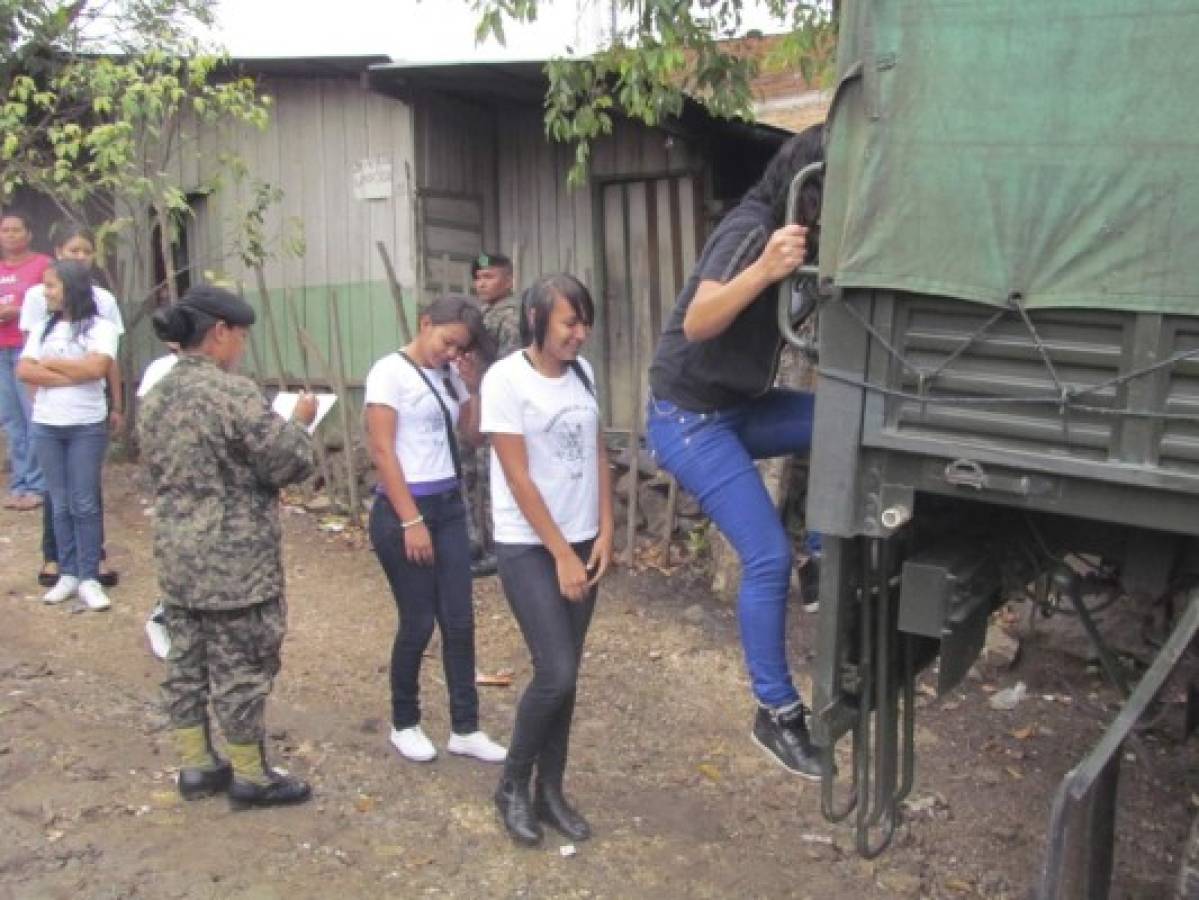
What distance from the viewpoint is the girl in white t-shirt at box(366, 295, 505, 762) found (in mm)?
4324

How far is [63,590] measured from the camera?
633 centimetres

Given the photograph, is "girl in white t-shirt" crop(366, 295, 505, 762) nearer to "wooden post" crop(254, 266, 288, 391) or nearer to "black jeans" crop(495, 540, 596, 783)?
"black jeans" crop(495, 540, 596, 783)

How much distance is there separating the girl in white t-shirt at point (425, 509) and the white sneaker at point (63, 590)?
2673 mm

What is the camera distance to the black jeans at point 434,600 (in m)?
4.36

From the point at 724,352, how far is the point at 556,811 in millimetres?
1715

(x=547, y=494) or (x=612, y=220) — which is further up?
(x=612, y=220)

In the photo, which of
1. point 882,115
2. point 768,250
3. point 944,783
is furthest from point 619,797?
point 882,115

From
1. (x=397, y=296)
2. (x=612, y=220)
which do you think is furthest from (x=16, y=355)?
(x=612, y=220)

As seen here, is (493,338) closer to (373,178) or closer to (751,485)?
(373,178)

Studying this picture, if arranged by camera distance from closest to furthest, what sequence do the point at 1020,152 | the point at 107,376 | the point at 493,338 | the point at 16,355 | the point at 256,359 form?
the point at 1020,152, the point at 107,376, the point at 493,338, the point at 16,355, the point at 256,359

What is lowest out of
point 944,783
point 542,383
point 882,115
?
point 944,783

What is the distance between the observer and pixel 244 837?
3955 mm

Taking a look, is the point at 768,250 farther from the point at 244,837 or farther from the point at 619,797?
the point at 244,837

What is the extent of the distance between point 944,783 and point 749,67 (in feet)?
12.0
